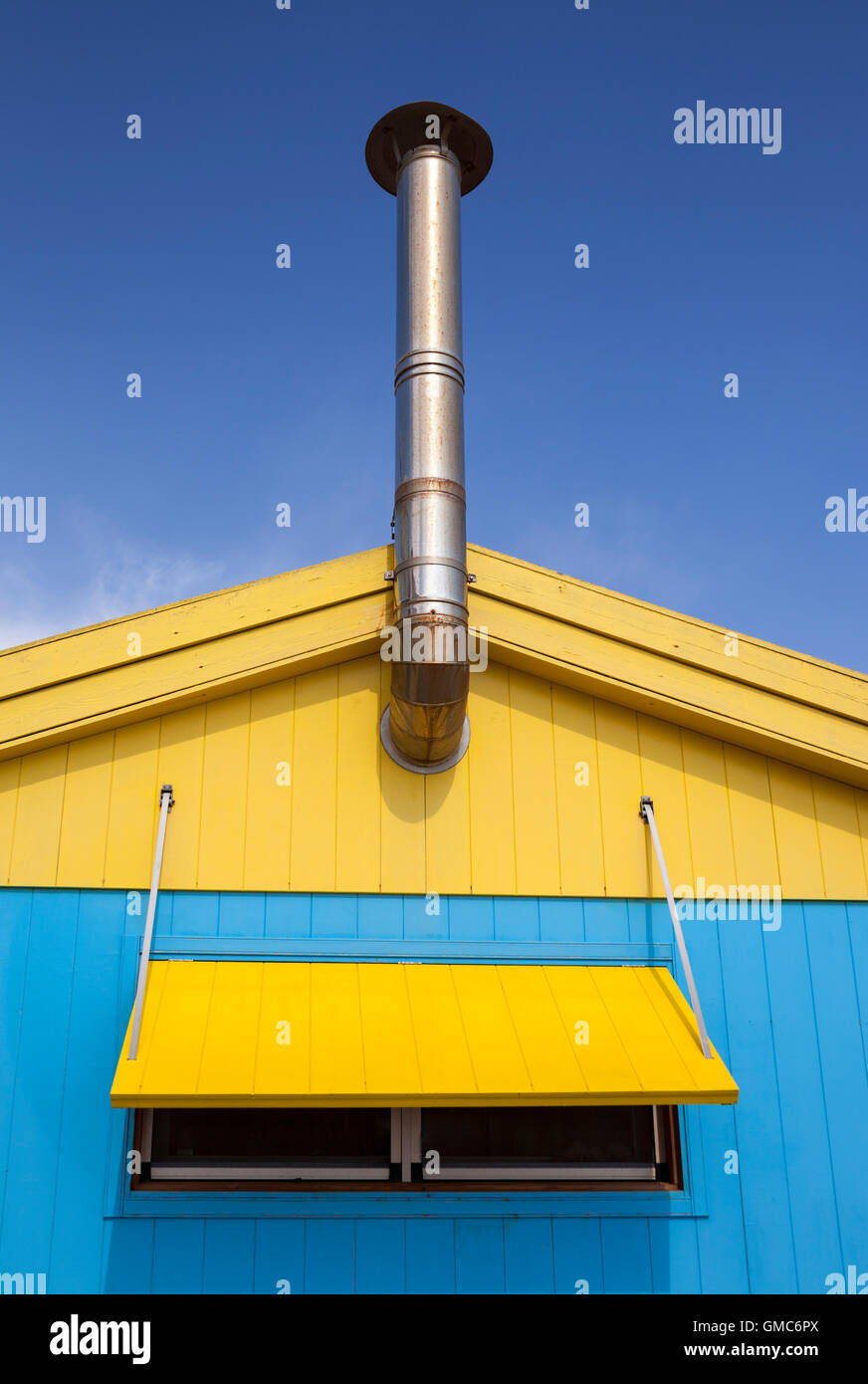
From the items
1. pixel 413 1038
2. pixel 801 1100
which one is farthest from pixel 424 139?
pixel 801 1100

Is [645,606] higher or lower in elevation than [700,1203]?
higher

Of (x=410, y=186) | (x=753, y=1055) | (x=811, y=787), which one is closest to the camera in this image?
(x=753, y=1055)

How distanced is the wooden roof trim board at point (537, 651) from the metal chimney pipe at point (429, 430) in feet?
1.13

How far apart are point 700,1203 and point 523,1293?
0.97m

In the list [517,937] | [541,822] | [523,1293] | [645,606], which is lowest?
[523,1293]

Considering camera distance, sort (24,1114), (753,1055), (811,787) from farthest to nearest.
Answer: (811,787) → (753,1055) → (24,1114)

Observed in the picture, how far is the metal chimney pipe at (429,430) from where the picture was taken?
5.32 meters

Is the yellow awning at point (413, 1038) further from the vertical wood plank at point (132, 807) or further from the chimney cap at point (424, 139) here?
the chimney cap at point (424, 139)

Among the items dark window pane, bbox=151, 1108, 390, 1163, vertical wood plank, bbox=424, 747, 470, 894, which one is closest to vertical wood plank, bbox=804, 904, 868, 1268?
vertical wood plank, bbox=424, 747, 470, 894

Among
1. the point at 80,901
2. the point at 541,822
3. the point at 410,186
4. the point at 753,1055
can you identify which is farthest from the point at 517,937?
the point at 410,186

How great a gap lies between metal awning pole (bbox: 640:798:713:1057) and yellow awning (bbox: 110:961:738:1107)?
0.25 ft

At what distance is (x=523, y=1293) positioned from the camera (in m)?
5.16

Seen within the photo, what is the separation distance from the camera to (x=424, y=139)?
21.5 feet

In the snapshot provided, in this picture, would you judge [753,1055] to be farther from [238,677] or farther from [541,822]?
[238,677]
